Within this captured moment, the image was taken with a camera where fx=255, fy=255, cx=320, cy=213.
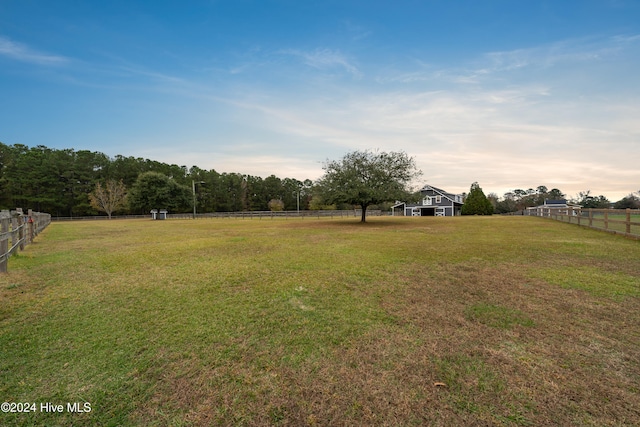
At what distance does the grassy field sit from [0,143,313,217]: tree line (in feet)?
175

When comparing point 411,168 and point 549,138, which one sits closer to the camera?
point 549,138

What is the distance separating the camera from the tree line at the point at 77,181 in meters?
49.1

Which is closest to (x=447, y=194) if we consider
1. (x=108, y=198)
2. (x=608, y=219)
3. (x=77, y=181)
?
(x=608, y=219)

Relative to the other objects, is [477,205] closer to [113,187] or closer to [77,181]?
[113,187]

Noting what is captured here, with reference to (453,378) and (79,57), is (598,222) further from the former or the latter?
(79,57)

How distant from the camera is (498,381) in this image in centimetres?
234

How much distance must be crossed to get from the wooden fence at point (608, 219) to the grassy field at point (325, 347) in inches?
284

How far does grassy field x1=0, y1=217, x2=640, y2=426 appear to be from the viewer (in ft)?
6.69

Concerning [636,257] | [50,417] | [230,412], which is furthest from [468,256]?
[50,417]

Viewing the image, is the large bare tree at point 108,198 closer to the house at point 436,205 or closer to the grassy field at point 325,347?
the grassy field at point 325,347

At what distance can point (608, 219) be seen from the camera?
12250mm

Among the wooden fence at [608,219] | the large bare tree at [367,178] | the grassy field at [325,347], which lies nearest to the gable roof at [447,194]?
the wooden fence at [608,219]

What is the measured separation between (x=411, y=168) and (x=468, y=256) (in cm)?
1725

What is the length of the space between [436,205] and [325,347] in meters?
51.4
